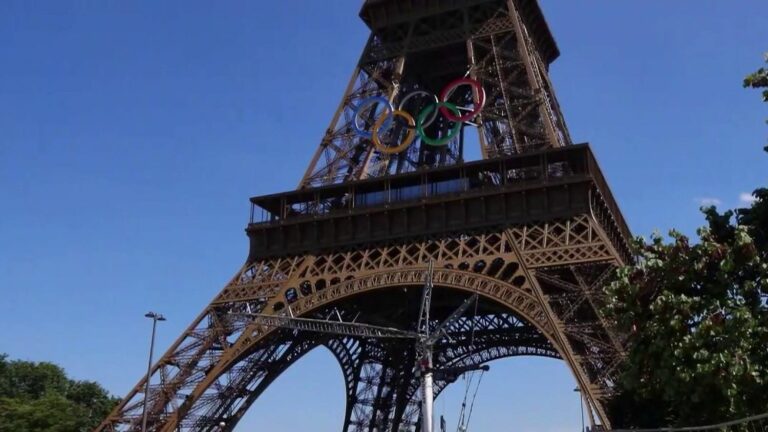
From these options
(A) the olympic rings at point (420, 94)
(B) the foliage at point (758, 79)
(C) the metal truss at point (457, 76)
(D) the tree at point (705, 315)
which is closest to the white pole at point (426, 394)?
(D) the tree at point (705, 315)

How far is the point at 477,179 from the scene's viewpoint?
38438 mm

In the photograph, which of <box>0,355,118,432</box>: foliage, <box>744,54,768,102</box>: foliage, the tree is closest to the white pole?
the tree

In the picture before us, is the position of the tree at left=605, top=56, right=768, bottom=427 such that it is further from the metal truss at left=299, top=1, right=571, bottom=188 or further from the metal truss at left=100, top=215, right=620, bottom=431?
the metal truss at left=299, top=1, right=571, bottom=188

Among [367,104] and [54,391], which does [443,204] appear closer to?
[367,104]

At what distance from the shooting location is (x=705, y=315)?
705 inches

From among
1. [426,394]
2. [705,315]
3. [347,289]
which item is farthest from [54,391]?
[705,315]

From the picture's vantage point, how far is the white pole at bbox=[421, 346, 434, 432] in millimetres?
22806

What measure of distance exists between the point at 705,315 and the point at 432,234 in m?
20.1

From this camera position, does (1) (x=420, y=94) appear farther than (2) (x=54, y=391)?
No

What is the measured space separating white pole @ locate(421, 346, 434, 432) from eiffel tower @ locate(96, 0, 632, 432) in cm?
665

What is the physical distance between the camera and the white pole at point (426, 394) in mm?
22806

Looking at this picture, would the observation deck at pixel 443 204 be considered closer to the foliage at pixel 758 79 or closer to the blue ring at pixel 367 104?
the blue ring at pixel 367 104

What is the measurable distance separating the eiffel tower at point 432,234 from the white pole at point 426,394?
21.8 ft

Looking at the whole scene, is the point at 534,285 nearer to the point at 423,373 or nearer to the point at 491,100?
the point at 423,373
